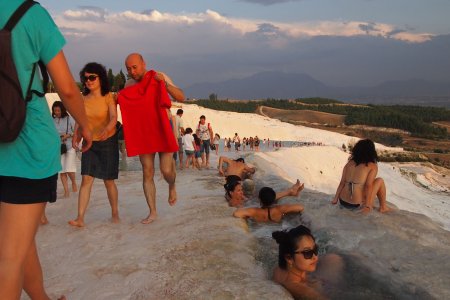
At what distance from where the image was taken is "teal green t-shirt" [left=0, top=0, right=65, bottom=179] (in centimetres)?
221

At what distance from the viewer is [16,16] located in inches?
86.0

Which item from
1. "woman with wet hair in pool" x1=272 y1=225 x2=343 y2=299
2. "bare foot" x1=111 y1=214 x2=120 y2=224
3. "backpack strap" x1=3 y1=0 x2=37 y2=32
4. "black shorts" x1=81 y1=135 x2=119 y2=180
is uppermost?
"backpack strap" x1=3 y1=0 x2=37 y2=32

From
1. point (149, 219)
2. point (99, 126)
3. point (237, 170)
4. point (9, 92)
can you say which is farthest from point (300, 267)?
point (237, 170)

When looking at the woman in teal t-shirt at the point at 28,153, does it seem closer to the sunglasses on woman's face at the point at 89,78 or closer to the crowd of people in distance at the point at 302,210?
the crowd of people in distance at the point at 302,210

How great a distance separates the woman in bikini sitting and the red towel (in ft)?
8.66

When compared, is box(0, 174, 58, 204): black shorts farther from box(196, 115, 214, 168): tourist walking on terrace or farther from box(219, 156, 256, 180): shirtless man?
box(196, 115, 214, 168): tourist walking on terrace

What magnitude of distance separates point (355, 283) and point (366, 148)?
2679mm

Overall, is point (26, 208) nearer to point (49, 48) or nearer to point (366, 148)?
point (49, 48)

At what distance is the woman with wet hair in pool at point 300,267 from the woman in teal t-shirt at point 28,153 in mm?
2311

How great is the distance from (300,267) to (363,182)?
2.69 metres

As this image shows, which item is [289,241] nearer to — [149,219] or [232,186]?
[149,219]

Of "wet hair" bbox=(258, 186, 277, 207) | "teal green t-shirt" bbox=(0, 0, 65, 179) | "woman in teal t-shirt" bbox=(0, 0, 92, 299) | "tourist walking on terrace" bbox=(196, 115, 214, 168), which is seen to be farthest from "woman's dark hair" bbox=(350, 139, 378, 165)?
"tourist walking on terrace" bbox=(196, 115, 214, 168)

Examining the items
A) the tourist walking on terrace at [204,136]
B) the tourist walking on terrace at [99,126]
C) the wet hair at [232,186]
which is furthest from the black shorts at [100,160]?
the tourist walking on terrace at [204,136]

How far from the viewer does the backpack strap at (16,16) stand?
2.17 m
